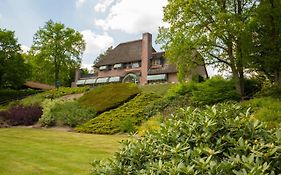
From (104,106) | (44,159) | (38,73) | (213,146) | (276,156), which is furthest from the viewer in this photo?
(38,73)

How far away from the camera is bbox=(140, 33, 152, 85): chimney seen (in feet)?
161

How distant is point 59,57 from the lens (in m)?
54.9

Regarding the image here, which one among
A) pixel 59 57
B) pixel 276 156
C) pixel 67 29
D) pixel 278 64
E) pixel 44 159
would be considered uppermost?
pixel 67 29

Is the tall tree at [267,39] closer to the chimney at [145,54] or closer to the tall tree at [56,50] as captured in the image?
the chimney at [145,54]

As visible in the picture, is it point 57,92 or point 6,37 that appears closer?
point 57,92

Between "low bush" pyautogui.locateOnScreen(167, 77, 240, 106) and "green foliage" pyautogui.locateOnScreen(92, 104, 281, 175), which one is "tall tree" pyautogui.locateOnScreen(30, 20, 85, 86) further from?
"green foliage" pyautogui.locateOnScreen(92, 104, 281, 175)

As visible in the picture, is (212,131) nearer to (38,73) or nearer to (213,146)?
(213,146)

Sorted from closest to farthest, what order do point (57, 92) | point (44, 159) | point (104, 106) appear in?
point (44, 159) < point (104, 106) < point (57, 92)

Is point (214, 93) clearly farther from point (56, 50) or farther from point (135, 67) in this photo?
point (56, 50)

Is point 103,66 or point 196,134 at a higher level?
point 103,66

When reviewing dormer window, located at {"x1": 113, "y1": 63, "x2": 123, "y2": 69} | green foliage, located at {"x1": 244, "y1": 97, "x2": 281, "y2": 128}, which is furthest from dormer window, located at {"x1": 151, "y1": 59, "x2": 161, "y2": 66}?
green foliage, located at {"x1": 244, "y1": 97, "x2": 281, "y2": 128}

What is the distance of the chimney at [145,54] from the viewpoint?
4916 cm

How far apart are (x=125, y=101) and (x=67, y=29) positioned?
33.1 meters

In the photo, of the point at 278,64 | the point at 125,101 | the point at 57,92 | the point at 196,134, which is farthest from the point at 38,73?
the point at 196,134
